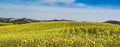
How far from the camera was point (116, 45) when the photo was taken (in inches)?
770

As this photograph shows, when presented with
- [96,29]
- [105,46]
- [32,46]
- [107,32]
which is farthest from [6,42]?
[96,29]

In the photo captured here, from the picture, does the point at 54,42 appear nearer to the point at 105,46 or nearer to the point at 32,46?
the point at 32,46

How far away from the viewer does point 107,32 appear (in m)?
29.5

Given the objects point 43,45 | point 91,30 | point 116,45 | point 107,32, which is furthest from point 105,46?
point 91,30

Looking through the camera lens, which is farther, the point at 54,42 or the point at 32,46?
the point at 54,42

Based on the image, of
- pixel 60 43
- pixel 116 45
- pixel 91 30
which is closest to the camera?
pixel 60 43

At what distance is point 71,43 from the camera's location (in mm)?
17703

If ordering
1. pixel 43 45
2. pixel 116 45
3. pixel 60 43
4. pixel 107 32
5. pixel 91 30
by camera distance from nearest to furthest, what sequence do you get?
pixel 43 45
pixel 60 43
pixel 116 45
pixel 107 32
pixel 91 30

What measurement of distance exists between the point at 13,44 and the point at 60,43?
264cm

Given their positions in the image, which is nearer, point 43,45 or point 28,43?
point 43,45

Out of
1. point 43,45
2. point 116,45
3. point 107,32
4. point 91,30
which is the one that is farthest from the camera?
point 91,30

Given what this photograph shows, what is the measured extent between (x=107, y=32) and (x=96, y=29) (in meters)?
3.05

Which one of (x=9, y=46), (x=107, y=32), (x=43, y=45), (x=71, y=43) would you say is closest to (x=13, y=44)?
(x=9, y=46)

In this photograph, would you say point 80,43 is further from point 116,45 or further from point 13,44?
point 13,44
